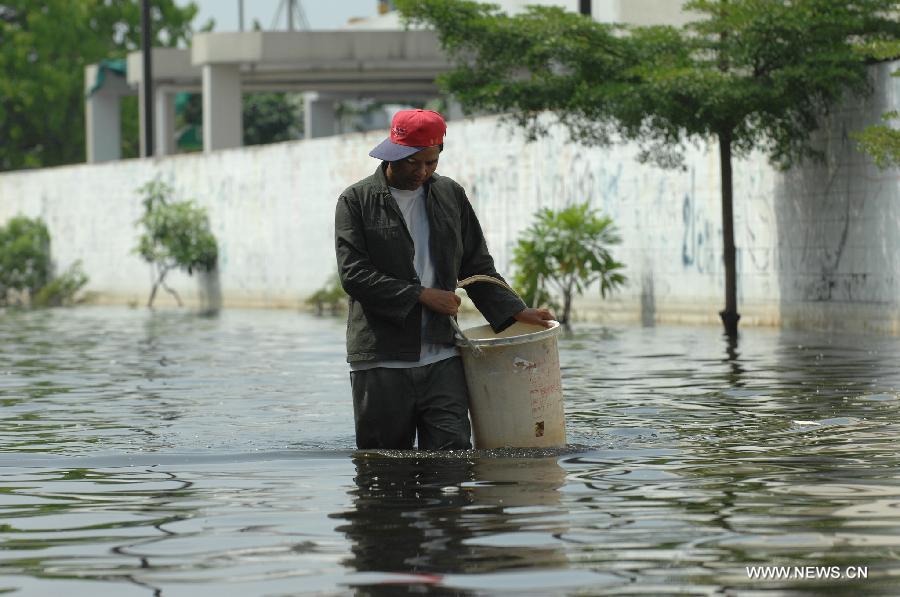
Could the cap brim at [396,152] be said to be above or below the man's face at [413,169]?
above

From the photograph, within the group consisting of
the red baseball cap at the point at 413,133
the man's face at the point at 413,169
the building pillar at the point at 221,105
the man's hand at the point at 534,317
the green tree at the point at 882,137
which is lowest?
the man's hand at the point at 534,317

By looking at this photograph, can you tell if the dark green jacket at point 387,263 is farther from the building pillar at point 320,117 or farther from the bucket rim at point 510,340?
the building pillar at point 320,117

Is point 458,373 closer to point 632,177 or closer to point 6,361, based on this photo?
point 6,361

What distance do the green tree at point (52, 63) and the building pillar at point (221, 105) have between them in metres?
30.8

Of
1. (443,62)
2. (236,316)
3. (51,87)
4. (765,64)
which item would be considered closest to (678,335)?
(765,64)

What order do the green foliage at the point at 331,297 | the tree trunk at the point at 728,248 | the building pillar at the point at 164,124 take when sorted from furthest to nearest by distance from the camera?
the building pillar at the point at 164,124
the green foliage at the point at 331,297
the tree trunk at the point at 728,248

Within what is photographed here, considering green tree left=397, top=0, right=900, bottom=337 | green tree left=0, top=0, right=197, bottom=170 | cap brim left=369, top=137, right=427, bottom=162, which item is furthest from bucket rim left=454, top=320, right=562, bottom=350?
green tree left=0, top=0, right=197, bottom=170

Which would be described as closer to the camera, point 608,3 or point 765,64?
point 765,64

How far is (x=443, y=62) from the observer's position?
4000cm

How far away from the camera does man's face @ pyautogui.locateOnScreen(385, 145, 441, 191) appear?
829 centimetres

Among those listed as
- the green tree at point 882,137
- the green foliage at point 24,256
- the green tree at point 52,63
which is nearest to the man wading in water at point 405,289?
the green tree at point 882,137

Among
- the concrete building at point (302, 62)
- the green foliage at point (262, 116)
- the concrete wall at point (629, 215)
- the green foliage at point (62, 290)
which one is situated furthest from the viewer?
the green foliage at point (262, 116)

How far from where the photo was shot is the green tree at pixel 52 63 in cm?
7050

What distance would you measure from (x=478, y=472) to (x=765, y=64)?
1256 cm
